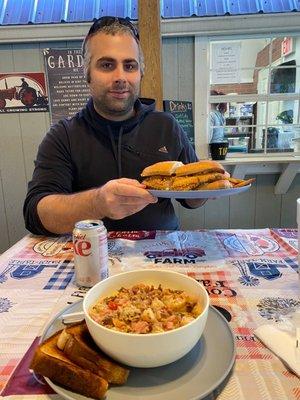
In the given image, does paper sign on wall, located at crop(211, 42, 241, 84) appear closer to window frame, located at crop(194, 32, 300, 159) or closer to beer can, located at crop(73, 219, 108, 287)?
window frame, located at crop(194, 32, 300, 159)

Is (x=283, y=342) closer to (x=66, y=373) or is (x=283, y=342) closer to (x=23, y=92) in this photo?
(x=66, y=373)

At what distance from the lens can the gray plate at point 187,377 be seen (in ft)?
1.38

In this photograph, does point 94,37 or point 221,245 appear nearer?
point 221,245

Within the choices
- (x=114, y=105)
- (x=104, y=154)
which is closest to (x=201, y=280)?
(x=104, y=154)

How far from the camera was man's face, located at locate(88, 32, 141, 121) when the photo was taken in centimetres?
129

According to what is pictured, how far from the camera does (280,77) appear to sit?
7.11ft

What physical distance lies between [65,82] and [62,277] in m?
1.71

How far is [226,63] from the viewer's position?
2.15 meters

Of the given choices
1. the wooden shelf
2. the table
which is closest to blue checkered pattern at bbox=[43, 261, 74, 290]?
the table

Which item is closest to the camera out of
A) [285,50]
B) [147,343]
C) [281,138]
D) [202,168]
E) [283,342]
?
[147,343]

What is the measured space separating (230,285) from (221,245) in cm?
25

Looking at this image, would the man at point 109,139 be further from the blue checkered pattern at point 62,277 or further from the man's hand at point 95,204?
the blue checkered pattern at point 62,277

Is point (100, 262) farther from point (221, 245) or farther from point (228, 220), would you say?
point (228, 220)

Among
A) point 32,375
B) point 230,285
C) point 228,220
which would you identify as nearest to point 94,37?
point 230,285
